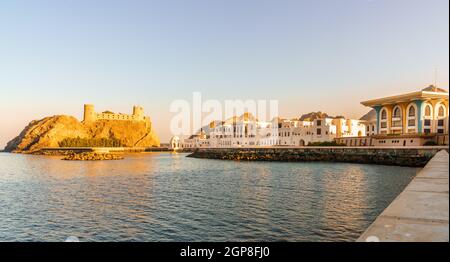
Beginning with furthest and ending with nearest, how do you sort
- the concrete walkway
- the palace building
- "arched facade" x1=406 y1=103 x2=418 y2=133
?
"arched facade" x1=406 y1=103 x2=418 y2=133, the palace building, the concrete walkway

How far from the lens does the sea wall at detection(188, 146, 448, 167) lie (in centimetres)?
5097

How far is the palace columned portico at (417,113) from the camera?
258 feet

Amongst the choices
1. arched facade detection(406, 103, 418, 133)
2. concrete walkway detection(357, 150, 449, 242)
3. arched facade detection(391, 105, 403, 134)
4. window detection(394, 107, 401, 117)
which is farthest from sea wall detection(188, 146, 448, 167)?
concrete walkway detection(357, 150, 449, 242)

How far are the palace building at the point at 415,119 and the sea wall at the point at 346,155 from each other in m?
24.3

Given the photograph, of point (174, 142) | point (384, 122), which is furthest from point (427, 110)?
point (174, 142)

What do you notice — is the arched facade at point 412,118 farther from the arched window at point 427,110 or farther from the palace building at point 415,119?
the arched window at point 427,110

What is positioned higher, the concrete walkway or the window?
the window

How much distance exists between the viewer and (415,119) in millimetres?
80688

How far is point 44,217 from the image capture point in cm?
1719

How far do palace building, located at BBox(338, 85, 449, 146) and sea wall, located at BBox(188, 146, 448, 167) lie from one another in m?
24.3

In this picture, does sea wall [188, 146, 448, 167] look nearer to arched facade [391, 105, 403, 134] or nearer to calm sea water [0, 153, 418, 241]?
calm sea water [0, 153, 418, 241]

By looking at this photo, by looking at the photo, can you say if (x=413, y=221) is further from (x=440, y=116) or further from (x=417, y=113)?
(x=440, y=116)

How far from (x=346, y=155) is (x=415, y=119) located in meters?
32.4

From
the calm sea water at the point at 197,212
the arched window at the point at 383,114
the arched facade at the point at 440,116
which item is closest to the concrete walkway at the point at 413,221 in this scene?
the calm sea water at the point at 197,212
